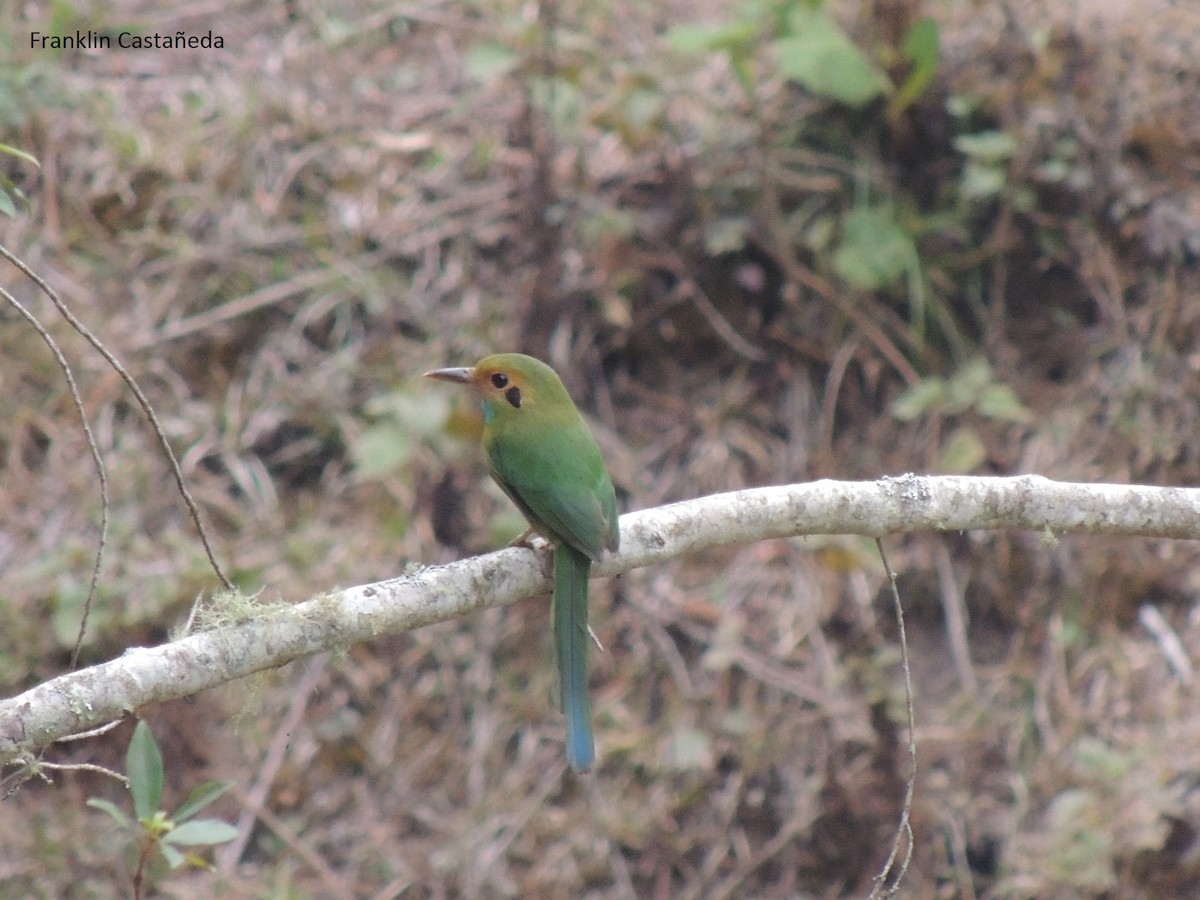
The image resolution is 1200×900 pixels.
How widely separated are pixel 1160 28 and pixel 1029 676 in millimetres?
3049

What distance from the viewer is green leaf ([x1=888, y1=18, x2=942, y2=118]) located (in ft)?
18.0

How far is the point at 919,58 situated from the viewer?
220 inches

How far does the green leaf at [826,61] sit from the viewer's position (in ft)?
18.0

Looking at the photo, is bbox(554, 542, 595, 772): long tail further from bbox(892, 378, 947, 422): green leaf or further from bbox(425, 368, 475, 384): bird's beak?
bbox(892, 378, 947, 422): green leaf

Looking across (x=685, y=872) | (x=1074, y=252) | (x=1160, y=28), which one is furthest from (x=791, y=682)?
(x=1160, y=28)

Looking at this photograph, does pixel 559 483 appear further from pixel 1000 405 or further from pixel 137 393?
pixel 1000 405

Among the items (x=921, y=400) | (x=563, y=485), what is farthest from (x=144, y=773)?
(x=921, y=400)

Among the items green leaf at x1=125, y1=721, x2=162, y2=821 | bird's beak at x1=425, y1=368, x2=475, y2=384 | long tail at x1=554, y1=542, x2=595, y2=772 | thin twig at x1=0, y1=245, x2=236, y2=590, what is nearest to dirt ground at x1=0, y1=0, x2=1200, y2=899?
bird's beak at x1=425, y1=368, x2=475, y2=384

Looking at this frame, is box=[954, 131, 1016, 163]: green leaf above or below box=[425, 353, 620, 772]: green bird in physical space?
above

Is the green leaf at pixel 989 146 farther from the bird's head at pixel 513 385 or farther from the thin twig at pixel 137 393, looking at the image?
the thin twig at pixel 137 393

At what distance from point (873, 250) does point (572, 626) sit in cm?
295

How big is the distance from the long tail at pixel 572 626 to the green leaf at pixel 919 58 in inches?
128

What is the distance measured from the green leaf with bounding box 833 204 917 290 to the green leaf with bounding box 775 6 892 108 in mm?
487

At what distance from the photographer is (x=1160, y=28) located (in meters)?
6.10
